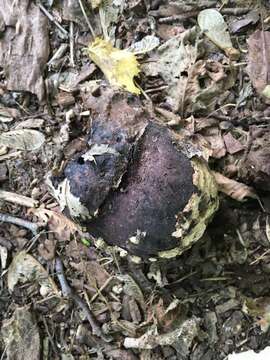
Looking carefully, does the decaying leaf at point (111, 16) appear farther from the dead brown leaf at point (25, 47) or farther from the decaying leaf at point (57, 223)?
the decaying leaf at point (57, 223)

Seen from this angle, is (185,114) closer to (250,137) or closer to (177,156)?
(250,137)

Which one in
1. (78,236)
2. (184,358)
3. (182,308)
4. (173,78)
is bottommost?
(184,358)

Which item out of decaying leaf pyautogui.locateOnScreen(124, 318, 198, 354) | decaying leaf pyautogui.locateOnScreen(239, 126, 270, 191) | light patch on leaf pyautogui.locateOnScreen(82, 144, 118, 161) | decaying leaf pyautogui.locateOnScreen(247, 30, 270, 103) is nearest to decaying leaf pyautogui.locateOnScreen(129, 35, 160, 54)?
decaying leaf pyautogui.locateOnScreen(247, 30, 270, 103)

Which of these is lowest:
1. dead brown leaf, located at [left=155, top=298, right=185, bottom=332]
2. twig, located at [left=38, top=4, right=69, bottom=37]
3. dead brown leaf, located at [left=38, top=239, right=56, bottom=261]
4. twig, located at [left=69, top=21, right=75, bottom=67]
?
dead brown leaf, located at [left=155, top=298, right=185, bottom=332]

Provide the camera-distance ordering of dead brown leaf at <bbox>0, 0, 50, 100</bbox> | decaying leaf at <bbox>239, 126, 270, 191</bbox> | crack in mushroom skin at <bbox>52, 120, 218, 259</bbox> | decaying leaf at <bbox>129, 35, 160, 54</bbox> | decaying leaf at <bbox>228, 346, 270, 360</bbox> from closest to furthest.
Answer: crack in mushroom skin at <bbox>52, 120, 218, 259</bbox>, decaying leaf at <bbox>239, 126, 270, 191</bbox>, decaying leaf at <bbox>228, 346, 270, 360</bbox>, decaying leaf at <bbox>129, 35, 160, 54</bbox>, dead brown leaf at <bbox>0, 0, 50, 100</bbox>

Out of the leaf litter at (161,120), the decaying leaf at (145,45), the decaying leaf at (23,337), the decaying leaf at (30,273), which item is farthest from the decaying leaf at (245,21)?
the decaying leaf at (23,337)

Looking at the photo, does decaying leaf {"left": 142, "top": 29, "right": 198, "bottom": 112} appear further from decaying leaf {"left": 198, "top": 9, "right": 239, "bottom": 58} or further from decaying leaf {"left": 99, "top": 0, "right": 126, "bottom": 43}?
decaying leaf {"left": 99, "top": 0, "right": 126, "bottom": 43}

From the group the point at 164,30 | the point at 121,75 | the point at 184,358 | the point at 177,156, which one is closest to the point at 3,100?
the point at 121,75
